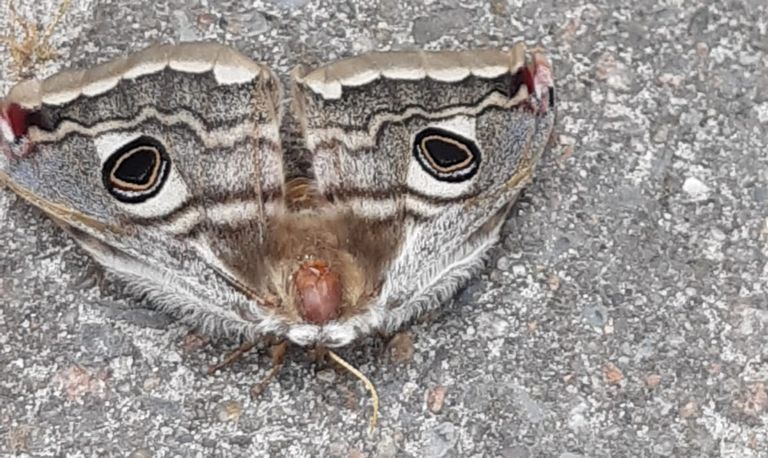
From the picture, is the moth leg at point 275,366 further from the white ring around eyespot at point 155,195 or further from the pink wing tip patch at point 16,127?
the pink wing tip patch at point 16,127

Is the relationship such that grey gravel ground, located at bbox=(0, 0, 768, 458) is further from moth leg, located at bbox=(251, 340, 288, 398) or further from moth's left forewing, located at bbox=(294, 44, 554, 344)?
moth's left forewing, located at bbox=(294, 44, 554, 344)

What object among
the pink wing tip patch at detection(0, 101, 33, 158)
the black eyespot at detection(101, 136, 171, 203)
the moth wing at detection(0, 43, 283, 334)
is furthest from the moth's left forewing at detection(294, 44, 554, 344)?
the pink wing tip patch at detection(0, 101, 33, 158)

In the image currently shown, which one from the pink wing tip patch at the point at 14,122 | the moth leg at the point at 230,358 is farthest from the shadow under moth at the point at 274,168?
the moth leg at the point at 230,358

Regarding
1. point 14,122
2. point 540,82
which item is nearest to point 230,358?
point 14,122

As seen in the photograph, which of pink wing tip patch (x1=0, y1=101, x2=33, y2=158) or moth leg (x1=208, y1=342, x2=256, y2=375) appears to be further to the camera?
moth leg (x1=208, y1=342, x2=256, y2=375)

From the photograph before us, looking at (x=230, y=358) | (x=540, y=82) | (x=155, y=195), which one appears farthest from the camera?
(x=230, y=358)

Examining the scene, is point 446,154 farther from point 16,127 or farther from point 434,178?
point 16,127

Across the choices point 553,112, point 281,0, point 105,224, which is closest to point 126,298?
point 105,224

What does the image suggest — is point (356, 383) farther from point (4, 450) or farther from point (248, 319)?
point (4, 450)
